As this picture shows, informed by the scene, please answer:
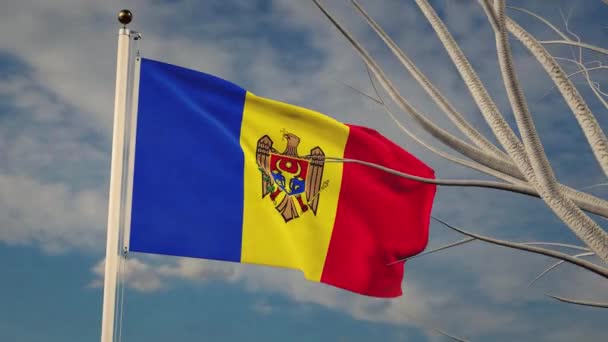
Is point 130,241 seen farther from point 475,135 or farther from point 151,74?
point 475,135

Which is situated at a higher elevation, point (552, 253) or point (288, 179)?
point (288, 179)

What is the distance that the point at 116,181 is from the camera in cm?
541

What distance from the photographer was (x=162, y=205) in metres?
5.78

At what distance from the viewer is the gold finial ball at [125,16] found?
222 inches

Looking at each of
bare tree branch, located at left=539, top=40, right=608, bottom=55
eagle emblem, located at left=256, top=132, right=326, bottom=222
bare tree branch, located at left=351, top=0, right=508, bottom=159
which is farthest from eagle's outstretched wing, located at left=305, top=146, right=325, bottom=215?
bare tree branch, located at left=351, top=0, right=508, bottom=159

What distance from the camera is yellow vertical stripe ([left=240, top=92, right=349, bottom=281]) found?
6.20m

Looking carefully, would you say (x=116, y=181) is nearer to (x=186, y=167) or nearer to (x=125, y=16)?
(x=186, y=167)

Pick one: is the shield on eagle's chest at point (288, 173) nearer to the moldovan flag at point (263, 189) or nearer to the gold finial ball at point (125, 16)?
the moldovan flag at point (263, 189)

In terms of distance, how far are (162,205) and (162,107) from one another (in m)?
0.87

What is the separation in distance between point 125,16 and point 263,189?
1.84 m

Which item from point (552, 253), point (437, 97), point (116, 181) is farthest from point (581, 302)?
point (116, 181)

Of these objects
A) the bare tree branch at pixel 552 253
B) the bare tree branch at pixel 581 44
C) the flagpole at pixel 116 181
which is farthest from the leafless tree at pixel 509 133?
the flagpole at pixel 116 181

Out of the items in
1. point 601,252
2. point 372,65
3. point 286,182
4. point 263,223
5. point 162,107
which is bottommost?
point 601,252

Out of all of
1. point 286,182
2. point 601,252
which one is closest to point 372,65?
point 601,252
